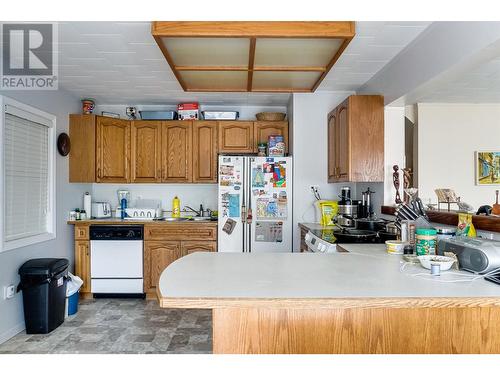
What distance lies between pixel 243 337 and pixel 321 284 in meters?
0.37

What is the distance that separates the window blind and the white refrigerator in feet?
6.08

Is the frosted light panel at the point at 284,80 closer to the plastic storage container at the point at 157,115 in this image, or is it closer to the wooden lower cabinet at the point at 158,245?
the plastic storage container at the point at 157,115

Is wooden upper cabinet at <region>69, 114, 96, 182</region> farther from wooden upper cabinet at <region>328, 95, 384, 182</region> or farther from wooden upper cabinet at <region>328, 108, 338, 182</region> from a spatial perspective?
wooden upper cabinet at <region>328, 95, 384, 182</region>

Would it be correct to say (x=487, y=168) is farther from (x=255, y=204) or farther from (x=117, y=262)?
(x=117, y=262)

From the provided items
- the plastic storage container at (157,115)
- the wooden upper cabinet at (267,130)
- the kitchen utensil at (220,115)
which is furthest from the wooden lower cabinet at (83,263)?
the wooden upper cabinet at (267,130)

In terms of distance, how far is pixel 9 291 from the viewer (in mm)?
3000

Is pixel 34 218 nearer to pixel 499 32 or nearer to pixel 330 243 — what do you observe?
pixel 330 243

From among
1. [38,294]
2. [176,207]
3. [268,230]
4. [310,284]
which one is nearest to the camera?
[310,284]

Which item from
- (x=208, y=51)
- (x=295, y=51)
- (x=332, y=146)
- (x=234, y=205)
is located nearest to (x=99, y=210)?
(x=234, y=205)

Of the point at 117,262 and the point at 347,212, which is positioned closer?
the point at 347,212

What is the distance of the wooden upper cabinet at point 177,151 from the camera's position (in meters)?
4.37

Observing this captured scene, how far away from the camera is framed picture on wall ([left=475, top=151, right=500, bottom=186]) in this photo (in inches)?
165

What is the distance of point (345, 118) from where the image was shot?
10.5 feet

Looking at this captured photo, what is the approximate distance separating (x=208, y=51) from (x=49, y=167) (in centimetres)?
236
